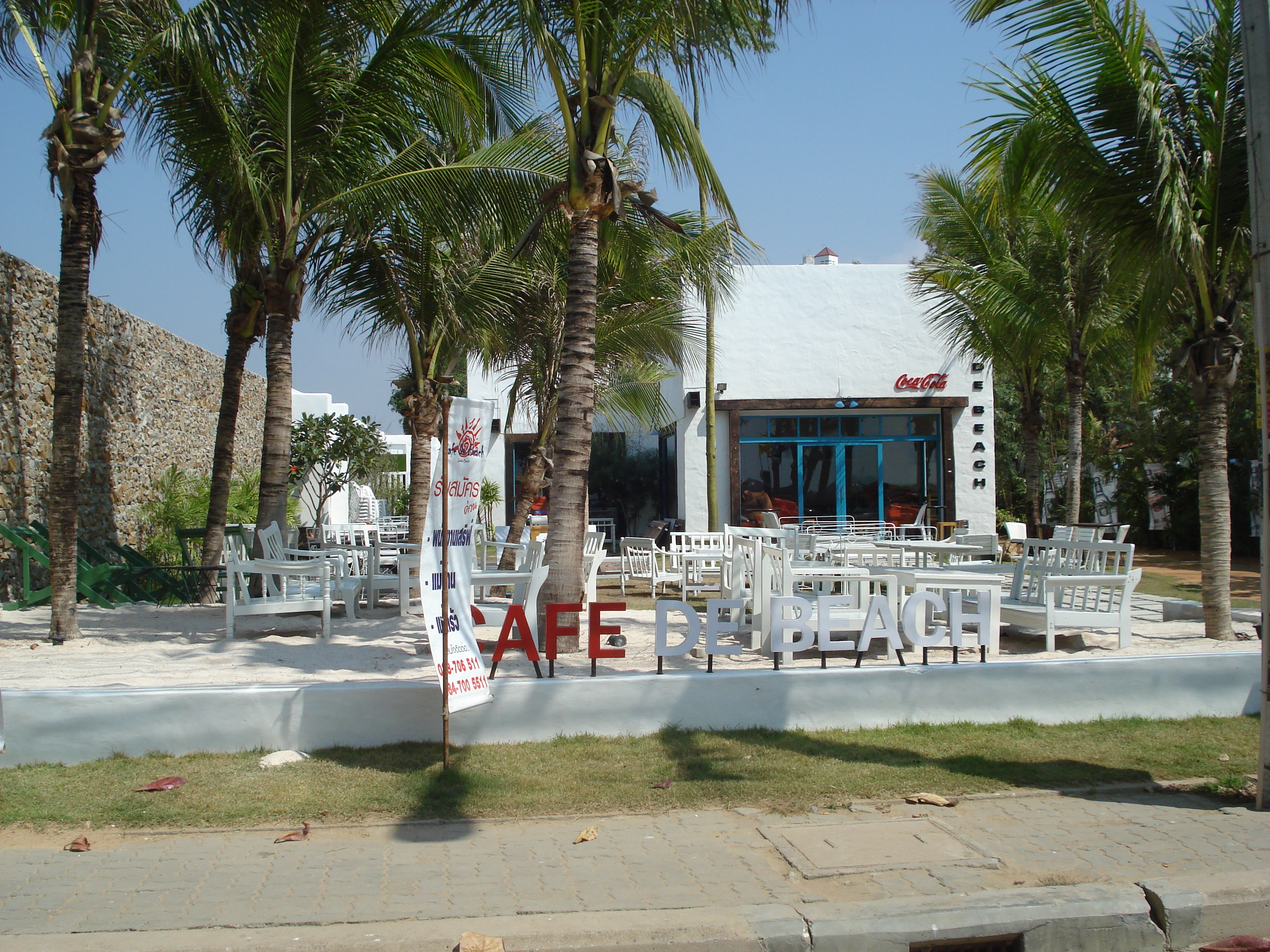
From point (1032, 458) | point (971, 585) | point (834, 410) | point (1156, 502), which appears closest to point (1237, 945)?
point (971, 585)

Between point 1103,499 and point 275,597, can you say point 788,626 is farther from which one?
point 1103,499

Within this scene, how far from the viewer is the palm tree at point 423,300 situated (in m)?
10.9

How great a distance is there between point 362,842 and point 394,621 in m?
4.96

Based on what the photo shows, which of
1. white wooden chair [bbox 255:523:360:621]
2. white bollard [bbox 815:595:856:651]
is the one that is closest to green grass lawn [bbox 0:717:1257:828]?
white bollard [bbox 815:595:856:651]

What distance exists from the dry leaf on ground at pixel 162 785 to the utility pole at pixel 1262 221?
5.57 meters

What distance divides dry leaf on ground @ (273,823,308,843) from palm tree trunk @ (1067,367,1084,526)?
12.8 meters

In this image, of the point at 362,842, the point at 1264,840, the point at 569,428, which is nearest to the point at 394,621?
the point at 569,428

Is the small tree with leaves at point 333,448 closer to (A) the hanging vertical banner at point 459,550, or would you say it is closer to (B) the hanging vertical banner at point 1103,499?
(A) the hanging vertical banner at point 459,550

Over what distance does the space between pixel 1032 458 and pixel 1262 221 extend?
11595 millimetres

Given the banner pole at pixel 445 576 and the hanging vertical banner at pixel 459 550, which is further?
the hanging vertical banner at pixel 459 550

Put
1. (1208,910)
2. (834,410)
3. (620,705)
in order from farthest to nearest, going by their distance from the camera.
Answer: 1. (834,410)
2. (620,705)
3. (1208,910)

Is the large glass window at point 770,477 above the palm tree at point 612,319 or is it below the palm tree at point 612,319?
below

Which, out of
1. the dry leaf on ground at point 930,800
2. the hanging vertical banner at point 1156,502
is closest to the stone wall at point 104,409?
the dry leaf on ground at point 930,800

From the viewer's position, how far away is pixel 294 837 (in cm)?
433
